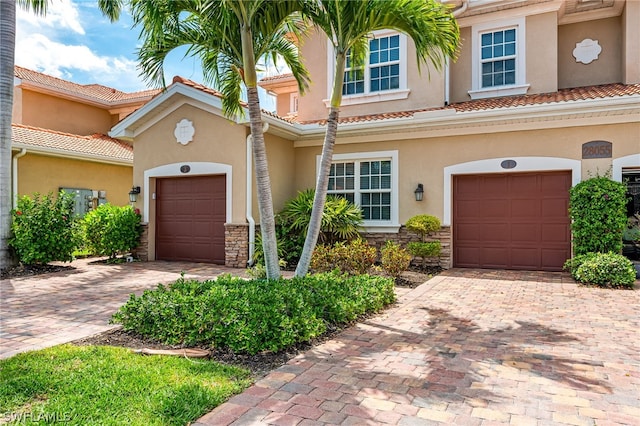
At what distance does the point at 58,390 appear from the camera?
362 cm

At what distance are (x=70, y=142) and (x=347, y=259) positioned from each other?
12351 millimetres

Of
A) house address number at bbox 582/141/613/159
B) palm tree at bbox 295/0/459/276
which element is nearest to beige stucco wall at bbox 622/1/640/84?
house address number at bbox 582/141/613/159

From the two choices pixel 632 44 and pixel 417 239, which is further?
pixel 632 44

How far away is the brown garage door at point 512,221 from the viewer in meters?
10.4

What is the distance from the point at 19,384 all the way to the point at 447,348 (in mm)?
4293

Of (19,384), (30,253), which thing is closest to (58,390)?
(19,384)

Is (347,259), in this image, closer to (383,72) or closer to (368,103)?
(368,103)

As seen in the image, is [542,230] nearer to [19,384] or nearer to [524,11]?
[524,11]

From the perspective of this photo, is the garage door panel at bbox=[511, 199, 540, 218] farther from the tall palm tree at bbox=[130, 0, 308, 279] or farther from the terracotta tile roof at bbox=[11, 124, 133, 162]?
the terracotta tile roof at bbox=[11, 124, 133, 162]

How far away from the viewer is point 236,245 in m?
11.4

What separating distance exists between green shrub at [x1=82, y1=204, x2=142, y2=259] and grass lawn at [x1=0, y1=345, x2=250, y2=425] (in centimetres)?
811

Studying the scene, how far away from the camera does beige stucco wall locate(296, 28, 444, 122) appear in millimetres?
12695

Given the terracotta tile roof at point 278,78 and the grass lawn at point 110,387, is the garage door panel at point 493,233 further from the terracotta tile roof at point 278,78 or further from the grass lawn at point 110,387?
the terracotta tile roof at point 278,78

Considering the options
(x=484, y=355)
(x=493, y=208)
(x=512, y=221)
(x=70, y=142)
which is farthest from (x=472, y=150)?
(x=70, y=142)
